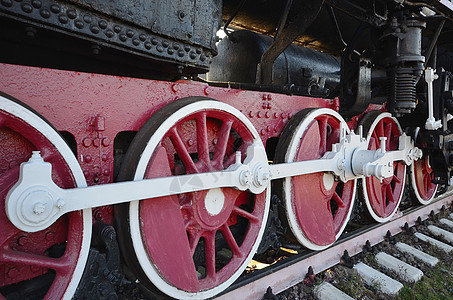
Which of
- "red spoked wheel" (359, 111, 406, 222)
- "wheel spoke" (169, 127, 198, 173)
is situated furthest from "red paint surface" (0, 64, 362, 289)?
"red spoked wheel" (359, 111, 406, 222)

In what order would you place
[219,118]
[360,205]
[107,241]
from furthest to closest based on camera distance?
[360,205]
[219,118]
[107,241]

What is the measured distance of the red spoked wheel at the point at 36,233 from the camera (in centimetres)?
93

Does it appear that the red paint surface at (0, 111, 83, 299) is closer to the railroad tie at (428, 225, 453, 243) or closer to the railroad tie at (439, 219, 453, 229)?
the railroad tie at (428, 225, 453, 243)

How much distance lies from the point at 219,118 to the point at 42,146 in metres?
0.80

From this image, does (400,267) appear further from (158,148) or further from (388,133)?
(158,148)

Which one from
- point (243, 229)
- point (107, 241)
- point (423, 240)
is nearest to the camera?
point (107, 241)

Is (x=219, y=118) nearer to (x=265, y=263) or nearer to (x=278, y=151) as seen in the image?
(x=278, y=151)

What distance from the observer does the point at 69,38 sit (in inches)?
40.4

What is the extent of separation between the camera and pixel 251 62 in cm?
248

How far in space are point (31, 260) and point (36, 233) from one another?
0.11m

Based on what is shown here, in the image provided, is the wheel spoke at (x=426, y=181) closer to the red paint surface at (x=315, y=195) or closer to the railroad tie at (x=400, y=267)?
the railroad tie at (x=400, y=267)

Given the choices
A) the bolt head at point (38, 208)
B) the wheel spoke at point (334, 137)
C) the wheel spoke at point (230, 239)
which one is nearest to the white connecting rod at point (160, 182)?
the bolt head at point (38, 208)

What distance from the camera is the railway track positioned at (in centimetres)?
164

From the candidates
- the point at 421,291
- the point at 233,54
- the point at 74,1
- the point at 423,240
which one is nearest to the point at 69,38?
the point at 74,1
